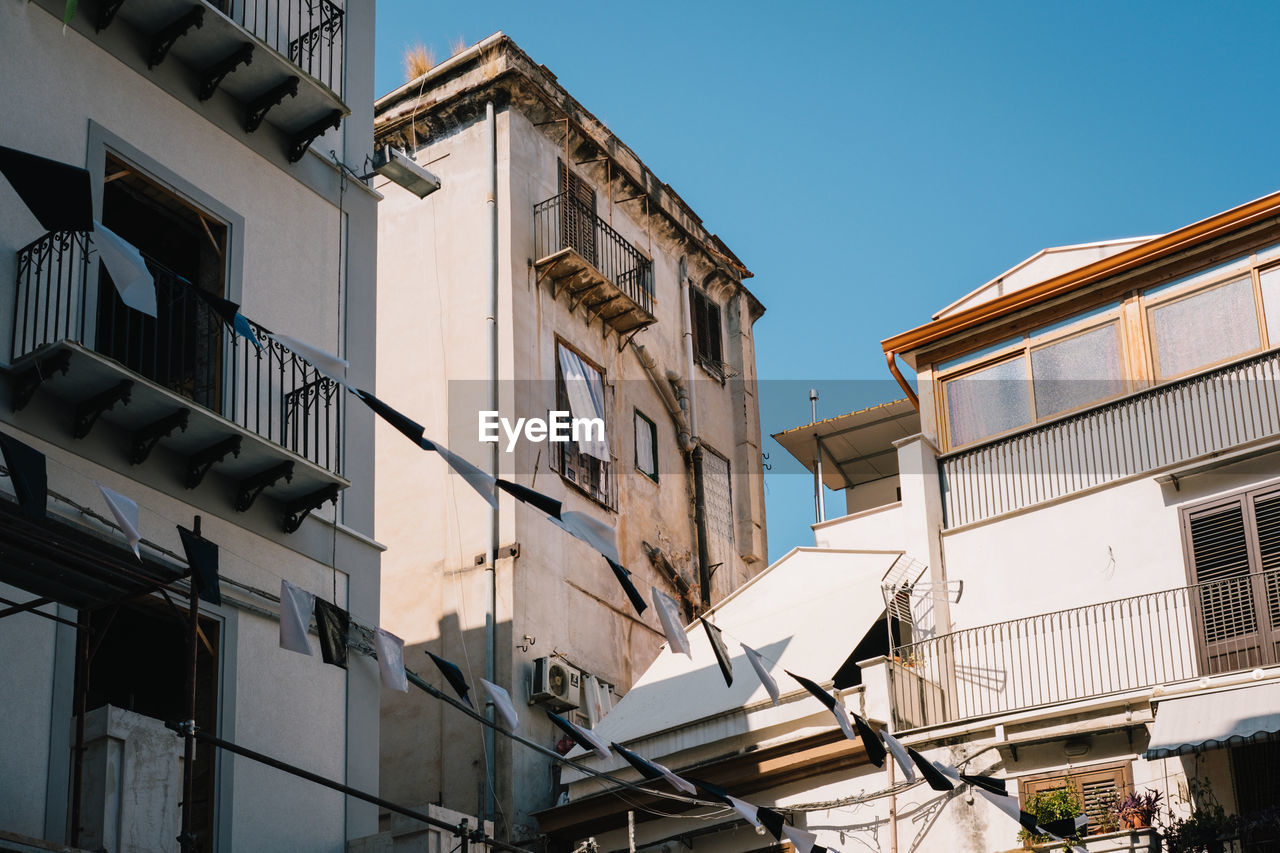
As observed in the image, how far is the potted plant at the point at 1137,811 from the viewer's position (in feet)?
51.2

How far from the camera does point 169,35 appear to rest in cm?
1448

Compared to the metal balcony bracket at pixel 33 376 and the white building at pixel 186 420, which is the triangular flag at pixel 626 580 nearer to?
the white building at pixel 186 420

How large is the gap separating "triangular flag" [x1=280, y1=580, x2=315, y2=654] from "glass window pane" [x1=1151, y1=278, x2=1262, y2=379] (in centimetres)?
1136

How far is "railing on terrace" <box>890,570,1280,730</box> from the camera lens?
16953mm

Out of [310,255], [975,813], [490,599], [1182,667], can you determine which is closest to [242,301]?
[310,255]

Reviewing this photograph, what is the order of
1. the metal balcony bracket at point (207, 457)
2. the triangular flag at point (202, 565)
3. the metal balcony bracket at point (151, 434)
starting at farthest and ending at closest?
the metal balcony bracket at point (207, 457)
the metal balcony bracket at point (151, 434)
the triangular flag at point (202, 565)

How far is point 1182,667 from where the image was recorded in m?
17.2

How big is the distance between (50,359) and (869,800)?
9245mm

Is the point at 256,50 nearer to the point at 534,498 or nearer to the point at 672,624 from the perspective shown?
the point at 534,498

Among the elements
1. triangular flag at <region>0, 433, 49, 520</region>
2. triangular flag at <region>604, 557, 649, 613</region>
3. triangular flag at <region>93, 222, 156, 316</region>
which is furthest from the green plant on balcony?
triangular flag at <region>0, 433, 49, 520</region>

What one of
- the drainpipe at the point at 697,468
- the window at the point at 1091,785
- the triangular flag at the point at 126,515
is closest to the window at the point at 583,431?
the drainpipe at the point at 697,468

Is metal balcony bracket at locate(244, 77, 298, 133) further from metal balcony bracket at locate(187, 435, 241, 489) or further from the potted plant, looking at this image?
the potted plant

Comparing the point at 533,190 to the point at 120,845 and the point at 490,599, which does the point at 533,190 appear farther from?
the point at 120,845

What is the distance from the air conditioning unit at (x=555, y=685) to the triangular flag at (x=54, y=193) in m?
11.3
